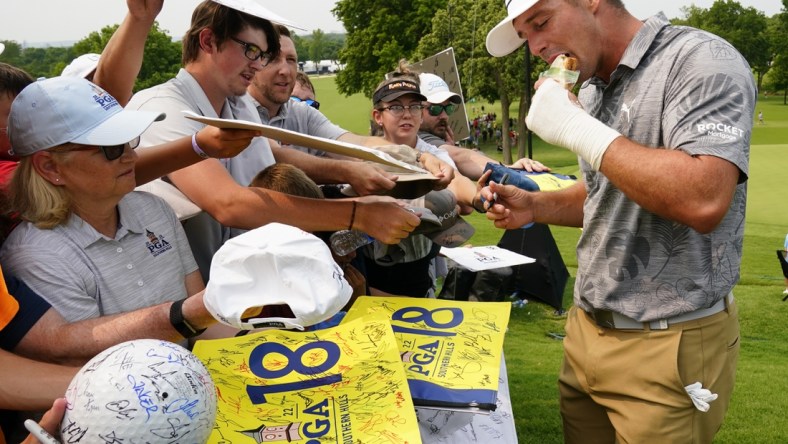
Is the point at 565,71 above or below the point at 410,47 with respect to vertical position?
above

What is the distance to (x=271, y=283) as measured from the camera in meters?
1.57

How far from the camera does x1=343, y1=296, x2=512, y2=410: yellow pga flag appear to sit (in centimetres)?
199

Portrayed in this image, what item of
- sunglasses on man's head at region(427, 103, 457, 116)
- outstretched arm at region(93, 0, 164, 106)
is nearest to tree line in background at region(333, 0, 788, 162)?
sunglasses on man's head at region(427, 103, 457, 116)

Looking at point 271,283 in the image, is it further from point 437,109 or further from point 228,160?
point 437,109

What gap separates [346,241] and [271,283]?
1321mm

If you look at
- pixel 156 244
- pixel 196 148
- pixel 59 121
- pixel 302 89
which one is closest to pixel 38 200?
pixel 59 121

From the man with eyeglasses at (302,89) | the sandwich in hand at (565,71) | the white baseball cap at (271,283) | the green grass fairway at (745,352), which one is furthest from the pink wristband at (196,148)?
the man with eyeglasses at (302,89)

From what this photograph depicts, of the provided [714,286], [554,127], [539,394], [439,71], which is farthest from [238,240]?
[439,71]

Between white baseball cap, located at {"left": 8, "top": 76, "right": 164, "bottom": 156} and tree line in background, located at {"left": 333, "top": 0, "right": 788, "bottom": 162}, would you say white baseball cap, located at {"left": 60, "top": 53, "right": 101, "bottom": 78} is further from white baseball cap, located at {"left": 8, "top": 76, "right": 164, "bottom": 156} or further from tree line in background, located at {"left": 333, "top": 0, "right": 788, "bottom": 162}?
tree line in background, located at {"left": 333, "top": 0, "right": 788, "bottom": 162}

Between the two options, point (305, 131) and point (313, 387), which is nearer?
point (313, 387)

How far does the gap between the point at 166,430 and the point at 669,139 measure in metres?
1.67

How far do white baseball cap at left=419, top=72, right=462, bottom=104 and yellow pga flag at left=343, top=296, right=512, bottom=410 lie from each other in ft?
12.0

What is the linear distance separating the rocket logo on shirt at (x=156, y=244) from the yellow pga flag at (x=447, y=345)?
619mm

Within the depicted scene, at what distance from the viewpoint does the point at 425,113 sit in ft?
19.7
